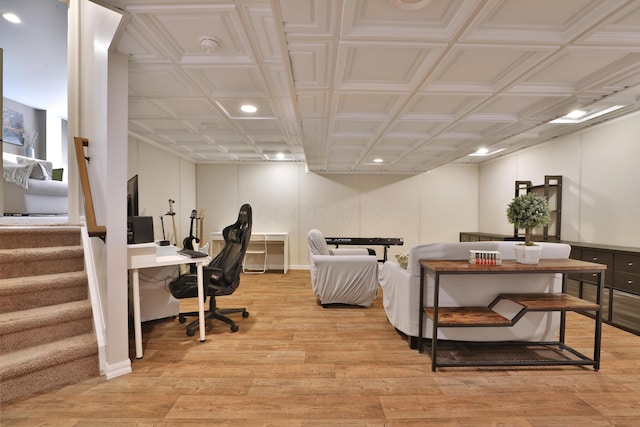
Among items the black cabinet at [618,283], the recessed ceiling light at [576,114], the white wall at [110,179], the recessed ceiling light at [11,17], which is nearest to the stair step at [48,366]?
the white wall at [110,179]

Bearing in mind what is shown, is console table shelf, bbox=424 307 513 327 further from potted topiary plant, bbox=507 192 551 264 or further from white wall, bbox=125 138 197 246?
white wall, bbox=125 138 197 246

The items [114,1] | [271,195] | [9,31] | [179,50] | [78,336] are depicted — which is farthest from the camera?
[271,195]

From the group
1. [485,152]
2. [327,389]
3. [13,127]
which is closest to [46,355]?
[327,389]

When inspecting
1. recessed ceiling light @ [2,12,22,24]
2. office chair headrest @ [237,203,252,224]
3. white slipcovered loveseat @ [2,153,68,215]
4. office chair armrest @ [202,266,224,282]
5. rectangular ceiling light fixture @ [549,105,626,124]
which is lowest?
office chair armrest @ [202,266,224,282]

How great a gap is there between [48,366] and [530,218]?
3.90m

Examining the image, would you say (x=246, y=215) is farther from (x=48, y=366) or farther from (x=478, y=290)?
(x=478, y=290)

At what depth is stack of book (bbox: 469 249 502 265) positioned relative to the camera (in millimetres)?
2219

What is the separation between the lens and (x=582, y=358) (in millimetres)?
2248

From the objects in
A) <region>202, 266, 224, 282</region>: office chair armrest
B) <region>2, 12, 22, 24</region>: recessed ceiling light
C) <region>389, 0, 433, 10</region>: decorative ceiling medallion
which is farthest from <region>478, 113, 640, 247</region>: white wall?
<region>2, 12, 22, 24</region>: recessed ceiling light

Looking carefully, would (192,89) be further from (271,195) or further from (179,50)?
(271,195)

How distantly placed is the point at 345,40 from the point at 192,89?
158cm

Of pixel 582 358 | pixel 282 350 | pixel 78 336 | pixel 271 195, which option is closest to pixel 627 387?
pixel 582 358

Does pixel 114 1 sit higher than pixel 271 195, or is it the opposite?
pixel 114 1

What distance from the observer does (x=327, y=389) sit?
1.91 m
